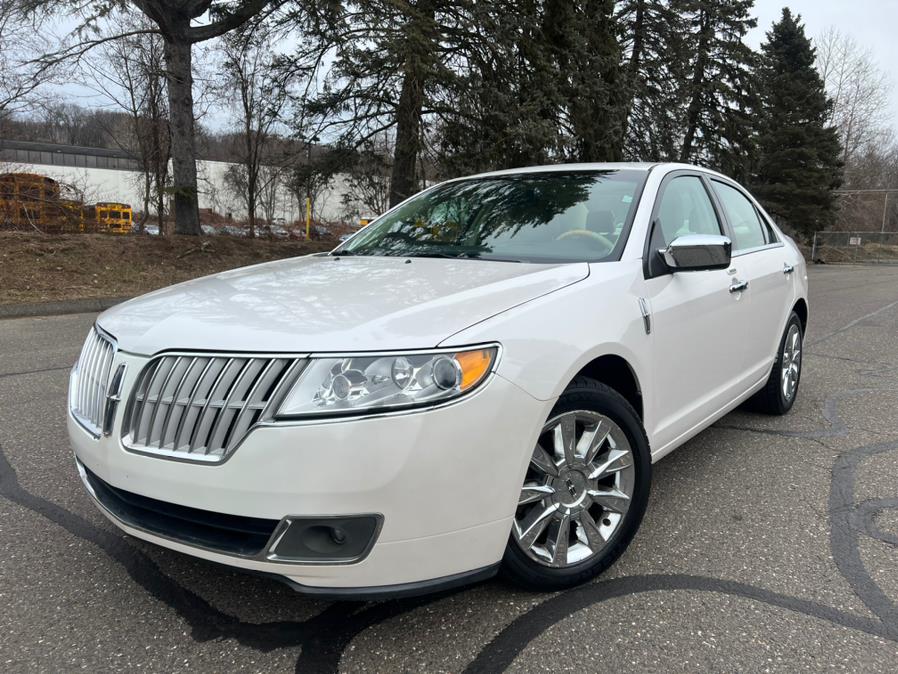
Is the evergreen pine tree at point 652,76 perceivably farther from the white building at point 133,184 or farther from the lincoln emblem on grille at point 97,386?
the lincoln emblem on grille at point 97,386

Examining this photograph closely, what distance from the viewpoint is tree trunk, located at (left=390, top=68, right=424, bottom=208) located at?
478 inches

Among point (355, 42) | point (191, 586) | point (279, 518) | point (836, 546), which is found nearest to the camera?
point (279, 518)

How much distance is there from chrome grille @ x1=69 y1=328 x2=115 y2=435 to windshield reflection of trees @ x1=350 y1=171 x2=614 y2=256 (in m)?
1.41

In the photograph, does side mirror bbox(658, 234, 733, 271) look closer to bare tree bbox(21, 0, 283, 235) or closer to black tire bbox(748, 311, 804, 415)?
black tire bbox(748, 311, 804, 415)

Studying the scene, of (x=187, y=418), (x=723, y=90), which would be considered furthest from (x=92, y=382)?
(x=723, y=90)

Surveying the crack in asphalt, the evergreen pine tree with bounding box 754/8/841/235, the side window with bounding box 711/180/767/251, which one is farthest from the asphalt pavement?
the evergreen pine tree with bounding box 754/8/841/235

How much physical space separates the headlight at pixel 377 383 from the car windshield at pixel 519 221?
1.11 metres

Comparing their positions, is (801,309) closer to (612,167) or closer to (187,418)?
(612,167)

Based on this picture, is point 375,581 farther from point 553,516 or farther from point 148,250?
point 148,250

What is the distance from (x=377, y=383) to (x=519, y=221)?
5.53 feet

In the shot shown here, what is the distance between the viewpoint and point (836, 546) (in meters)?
2.80

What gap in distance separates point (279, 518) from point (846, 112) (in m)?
57.9

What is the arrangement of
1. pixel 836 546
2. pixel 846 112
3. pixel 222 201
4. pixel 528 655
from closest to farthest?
pixel 528 655 < pixel 836 546 < pixel 222 201 < pixel 846 112

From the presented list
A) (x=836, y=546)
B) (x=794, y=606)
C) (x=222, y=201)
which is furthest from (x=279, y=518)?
(x=222, y=201)
